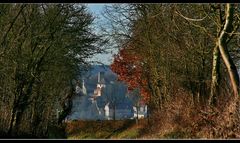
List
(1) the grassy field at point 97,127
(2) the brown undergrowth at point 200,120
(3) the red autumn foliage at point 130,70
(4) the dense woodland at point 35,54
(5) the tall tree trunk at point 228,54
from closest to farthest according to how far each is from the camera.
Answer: (2) the brown undergrowth at point 200,120 → (5) the tall tree trunk at point 228,54 → (4) the dense woodland at point 35,54 → (3) the red autumn foliage at point 130,70 → (1) the grassy field at point 97,127

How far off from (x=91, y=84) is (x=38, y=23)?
246 inches

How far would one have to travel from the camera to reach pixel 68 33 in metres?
24.7

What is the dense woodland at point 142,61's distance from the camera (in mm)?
17609

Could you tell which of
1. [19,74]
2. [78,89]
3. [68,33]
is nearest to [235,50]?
[68,33]

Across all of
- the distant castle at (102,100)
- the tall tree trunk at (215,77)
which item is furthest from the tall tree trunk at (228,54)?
the distant castle at (102,100)

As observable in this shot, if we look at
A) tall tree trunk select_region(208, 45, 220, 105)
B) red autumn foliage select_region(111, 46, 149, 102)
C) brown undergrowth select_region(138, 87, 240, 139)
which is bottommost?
brown undergrowth select_region(138, 87, 240, 139)

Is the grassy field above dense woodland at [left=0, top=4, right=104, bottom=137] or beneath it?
beneath

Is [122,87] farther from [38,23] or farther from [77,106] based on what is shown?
[38,23]

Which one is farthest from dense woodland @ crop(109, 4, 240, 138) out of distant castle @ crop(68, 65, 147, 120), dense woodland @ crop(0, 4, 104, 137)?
dense woodland @ crop(0, 4, 104, 137)

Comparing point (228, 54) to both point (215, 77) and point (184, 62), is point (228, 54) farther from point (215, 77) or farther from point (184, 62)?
point (184, 62)

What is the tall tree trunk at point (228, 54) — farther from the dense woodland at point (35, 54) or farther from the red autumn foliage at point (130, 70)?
the red autumn foliage at point (130, 70)

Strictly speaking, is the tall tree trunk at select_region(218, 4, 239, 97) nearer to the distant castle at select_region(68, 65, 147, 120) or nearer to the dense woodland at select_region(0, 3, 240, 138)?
the dense woodland at select_region(0, 3, 240, 138)

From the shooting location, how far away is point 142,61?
29750mm

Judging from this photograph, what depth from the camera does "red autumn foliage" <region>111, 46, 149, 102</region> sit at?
2977 cm
